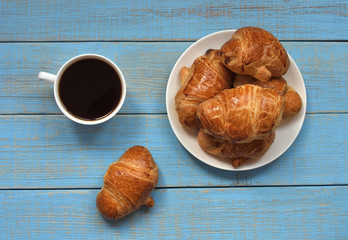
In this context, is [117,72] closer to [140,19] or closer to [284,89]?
[140,19]

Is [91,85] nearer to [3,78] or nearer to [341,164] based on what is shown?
[3,78]

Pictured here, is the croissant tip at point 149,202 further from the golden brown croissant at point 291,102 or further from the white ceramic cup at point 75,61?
the golden brown croissant at point 291,102

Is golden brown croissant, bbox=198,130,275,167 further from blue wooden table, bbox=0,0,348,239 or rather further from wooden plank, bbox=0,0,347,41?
wooden plank, bbox=0,0,347,41

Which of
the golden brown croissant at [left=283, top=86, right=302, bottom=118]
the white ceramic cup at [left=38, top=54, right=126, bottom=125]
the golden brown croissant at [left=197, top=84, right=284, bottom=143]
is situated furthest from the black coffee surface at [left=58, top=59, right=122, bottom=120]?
the golden brown croissant at [left=283, top=86, right=302, bottom=118]

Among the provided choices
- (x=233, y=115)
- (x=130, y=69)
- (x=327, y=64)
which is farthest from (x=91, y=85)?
(x=327, y=64)

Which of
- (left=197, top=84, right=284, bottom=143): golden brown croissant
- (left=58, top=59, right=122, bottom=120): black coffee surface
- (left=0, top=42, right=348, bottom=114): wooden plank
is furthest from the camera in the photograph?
(left=0, top=42, right=348, bottom=114): wooden plank

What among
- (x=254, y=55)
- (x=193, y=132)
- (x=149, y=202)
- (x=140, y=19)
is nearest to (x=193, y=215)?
(x=149, y=202)

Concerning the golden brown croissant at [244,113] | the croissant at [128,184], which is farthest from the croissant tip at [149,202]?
the golden brown croissant at [244,113]
